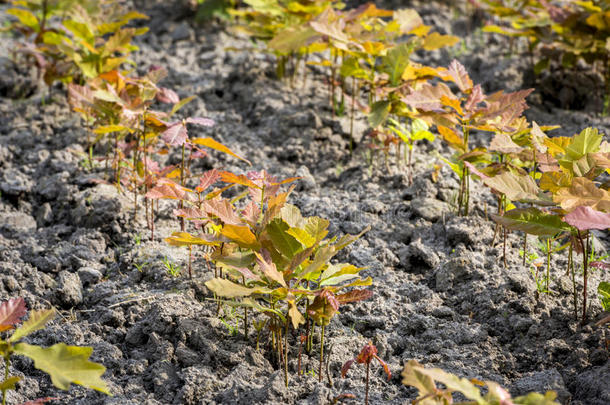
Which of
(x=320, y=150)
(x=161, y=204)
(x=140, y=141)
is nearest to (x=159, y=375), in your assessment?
(x=161, y=204)

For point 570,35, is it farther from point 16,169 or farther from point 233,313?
point 16,169

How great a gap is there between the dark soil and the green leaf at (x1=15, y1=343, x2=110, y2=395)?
37 cm

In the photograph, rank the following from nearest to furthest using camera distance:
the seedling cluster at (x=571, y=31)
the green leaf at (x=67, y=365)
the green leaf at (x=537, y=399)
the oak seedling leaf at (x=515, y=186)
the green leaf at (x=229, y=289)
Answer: the green leaf at (x=537, y=399) → the green leaf at (x=67, y=365) → the green leaf at (x=229, y=289) → the oak seedling leaf at (x=515, y=186) → the seedling cluster at (x=571, y=31)

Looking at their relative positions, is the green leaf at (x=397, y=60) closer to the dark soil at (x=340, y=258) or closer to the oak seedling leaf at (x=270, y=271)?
the dark soil at (x=340, y=258)

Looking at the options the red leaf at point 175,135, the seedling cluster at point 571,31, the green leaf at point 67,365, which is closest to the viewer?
the green leaf at point 67,365

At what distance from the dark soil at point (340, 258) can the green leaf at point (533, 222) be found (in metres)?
0.41

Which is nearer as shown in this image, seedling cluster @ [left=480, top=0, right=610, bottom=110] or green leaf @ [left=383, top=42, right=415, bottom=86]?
green leaf @ [left=383, top=42, right=415, bottom=86]

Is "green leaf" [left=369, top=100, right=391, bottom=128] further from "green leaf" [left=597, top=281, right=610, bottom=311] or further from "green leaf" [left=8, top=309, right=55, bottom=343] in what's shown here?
"green leaf" [left=8, top=309, right=55, bottom=343]

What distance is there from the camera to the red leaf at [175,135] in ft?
8.59

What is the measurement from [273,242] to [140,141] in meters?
1.48

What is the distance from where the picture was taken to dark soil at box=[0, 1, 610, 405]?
2199 millimetres

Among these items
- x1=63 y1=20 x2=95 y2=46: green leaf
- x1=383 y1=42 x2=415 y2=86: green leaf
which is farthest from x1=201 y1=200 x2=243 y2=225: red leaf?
x1=63 y1=20 x2=95 y2=46: green leaf

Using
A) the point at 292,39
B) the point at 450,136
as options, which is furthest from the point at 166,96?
the point at 450,136

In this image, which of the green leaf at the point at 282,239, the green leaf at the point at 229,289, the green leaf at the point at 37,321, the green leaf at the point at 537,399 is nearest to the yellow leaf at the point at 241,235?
the green leaf at the point at 282,239
